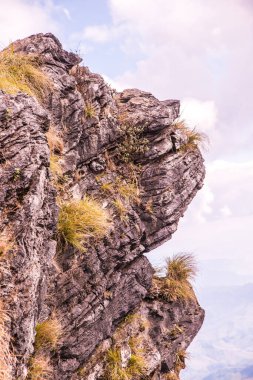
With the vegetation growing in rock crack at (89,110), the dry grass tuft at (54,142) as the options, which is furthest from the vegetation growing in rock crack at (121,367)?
the vegetation growing in rock crack at (89,110)

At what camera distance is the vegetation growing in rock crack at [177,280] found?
620 inches

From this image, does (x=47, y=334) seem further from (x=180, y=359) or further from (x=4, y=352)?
(x=180, y=359)

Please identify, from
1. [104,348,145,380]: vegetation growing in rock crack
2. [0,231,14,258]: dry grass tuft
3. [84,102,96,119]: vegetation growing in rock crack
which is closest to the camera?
[0,231,14,258]: dry grass tuft

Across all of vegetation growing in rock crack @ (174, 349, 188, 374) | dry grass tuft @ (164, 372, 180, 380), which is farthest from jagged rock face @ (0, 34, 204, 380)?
vegetation growing in rock crack @ (174, 349, 188, 374)

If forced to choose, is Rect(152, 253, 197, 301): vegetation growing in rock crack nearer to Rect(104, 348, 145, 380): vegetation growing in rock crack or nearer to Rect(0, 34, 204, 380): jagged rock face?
Rect(0, 34, 204, 380): jagged rock face

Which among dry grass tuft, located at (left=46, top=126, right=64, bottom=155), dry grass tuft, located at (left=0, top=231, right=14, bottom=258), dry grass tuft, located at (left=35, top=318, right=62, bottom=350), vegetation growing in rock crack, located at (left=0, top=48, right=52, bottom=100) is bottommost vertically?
dry grass tuft, located at (left=35, top=318, right=62, bottom=350)

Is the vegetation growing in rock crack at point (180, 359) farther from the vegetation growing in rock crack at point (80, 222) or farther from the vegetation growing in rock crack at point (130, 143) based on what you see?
the vegetation growing in rock crack at point (130, 143)

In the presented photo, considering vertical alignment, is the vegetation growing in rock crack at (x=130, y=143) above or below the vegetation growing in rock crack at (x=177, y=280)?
above

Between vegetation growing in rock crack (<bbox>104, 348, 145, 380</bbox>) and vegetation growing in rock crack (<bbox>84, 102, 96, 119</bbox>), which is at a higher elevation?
vegetation growing in rock crack (<bbox>84, 102, 96, 119</bbox>)

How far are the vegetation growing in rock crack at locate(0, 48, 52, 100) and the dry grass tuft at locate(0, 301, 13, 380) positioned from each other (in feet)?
21.9

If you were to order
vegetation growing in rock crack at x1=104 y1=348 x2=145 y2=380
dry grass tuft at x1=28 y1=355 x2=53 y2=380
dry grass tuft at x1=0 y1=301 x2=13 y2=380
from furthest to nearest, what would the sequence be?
vegetation growing in rock crack at x1=104 y1=348 x2=145 y2=380, dry grass tuft at x1=28 y1=355 x2=53 y2=380, dry grass tuft at x1=0 y1=301 x2=13 y2=380

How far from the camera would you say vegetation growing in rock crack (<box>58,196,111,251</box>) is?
10969 mm

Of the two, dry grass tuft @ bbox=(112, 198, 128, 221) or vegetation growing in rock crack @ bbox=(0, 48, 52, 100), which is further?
dry grass tuft @ bbox=(112, 198, 128, 221)

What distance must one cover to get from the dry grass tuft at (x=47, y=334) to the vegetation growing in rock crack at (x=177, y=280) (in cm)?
577
